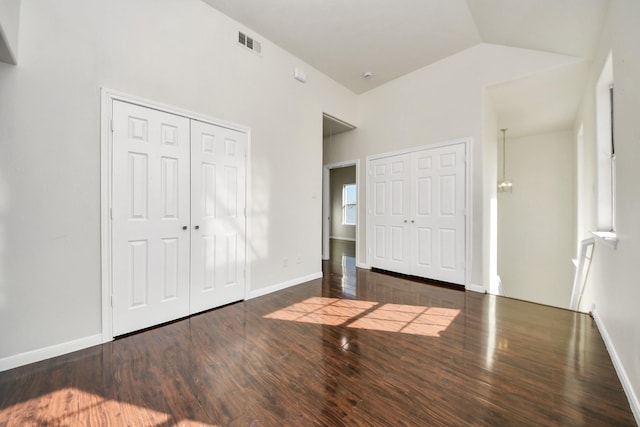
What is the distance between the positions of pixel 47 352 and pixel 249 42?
12.3 feet

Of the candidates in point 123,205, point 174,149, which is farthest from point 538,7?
point 123,205

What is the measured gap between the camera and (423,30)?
3.36 meters

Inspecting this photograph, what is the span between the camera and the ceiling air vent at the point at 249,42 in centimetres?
329

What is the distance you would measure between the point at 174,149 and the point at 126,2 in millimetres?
1350

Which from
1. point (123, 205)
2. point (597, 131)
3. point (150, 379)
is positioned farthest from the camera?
point (597, 131)

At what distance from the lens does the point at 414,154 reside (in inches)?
170

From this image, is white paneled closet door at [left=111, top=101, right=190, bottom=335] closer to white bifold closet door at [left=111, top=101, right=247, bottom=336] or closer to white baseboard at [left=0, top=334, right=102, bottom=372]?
white bifold closet door at [left=111, top=101, right=247, bottom=336]

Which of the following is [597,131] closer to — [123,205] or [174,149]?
[174,149]

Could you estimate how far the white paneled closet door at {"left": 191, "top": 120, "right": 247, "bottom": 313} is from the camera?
2.87 meters

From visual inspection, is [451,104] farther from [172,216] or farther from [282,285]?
[172,216]

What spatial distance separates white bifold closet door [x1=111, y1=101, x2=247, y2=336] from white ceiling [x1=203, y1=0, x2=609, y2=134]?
1.55 meters

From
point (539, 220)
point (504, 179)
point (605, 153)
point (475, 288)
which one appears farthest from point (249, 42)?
point (539, 220)

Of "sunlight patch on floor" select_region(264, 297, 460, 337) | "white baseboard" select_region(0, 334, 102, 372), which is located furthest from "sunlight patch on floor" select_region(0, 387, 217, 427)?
"sunlight patch on floor" select_region(264, 297, 460, 337)

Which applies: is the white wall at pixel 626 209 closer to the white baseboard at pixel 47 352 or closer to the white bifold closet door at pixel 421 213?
the white bifold closet door at pixel 421 213
